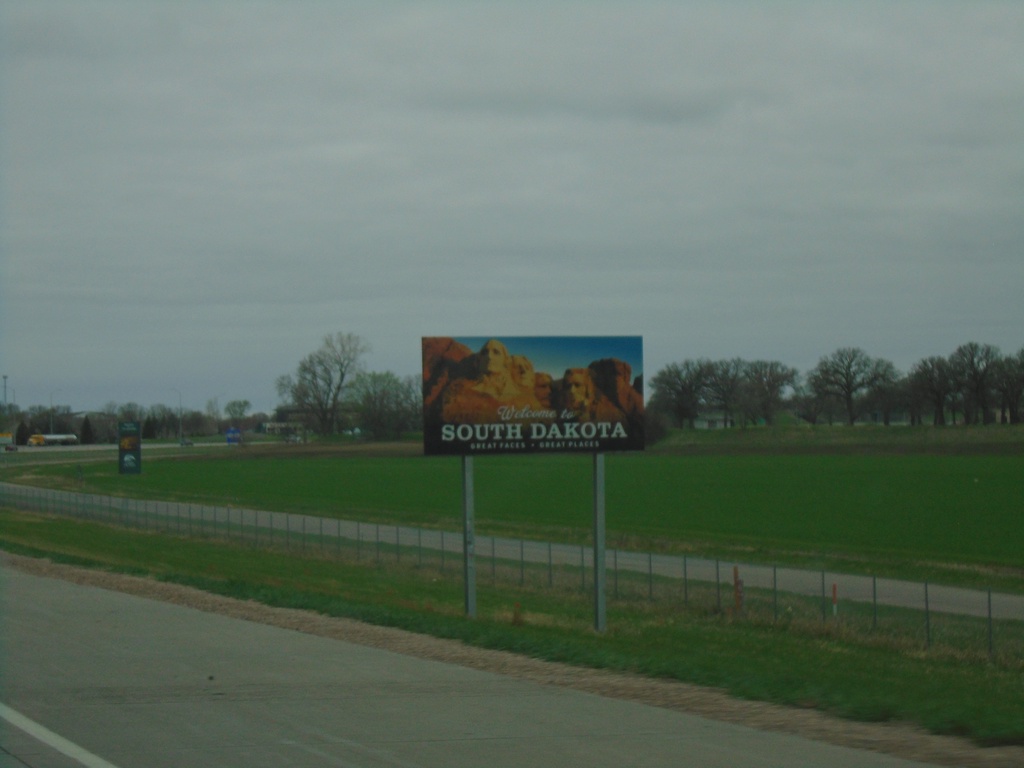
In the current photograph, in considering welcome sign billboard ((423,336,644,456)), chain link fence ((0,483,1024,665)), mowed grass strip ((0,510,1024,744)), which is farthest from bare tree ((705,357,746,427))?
welcome sign billboard ((423,336,644,456))

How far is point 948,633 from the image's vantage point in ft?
92.3

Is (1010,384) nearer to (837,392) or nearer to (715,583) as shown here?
(837,392)

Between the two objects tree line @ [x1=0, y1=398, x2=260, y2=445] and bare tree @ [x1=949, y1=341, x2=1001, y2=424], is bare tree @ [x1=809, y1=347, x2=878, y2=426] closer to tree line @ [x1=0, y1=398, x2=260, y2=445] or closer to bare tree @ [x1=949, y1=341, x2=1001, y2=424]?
bare tree @ [x1=949, y1=341, x2=1001, y2=424]

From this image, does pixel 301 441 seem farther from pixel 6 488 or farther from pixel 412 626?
pixel 412 626

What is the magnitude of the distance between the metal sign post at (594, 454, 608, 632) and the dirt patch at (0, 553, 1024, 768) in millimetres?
7359

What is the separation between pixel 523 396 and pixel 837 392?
510 ft

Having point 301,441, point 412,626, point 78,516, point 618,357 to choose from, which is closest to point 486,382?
point 618,357

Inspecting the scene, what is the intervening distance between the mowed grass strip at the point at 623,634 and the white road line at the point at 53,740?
6.08m

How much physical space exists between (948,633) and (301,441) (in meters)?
130

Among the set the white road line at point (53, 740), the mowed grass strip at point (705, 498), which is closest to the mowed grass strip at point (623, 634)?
the white road line at point (53, 740)

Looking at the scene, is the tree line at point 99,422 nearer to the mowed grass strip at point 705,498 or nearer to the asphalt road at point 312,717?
the mowed grass strip at point 705,498

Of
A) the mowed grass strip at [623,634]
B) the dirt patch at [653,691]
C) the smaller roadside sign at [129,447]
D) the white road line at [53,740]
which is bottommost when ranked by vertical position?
the mowed grass strip at [623,634]

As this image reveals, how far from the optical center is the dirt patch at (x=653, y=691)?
29.8 ft

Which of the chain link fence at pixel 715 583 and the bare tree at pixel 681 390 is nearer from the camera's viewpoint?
the chain link fence at pixel 715 583
